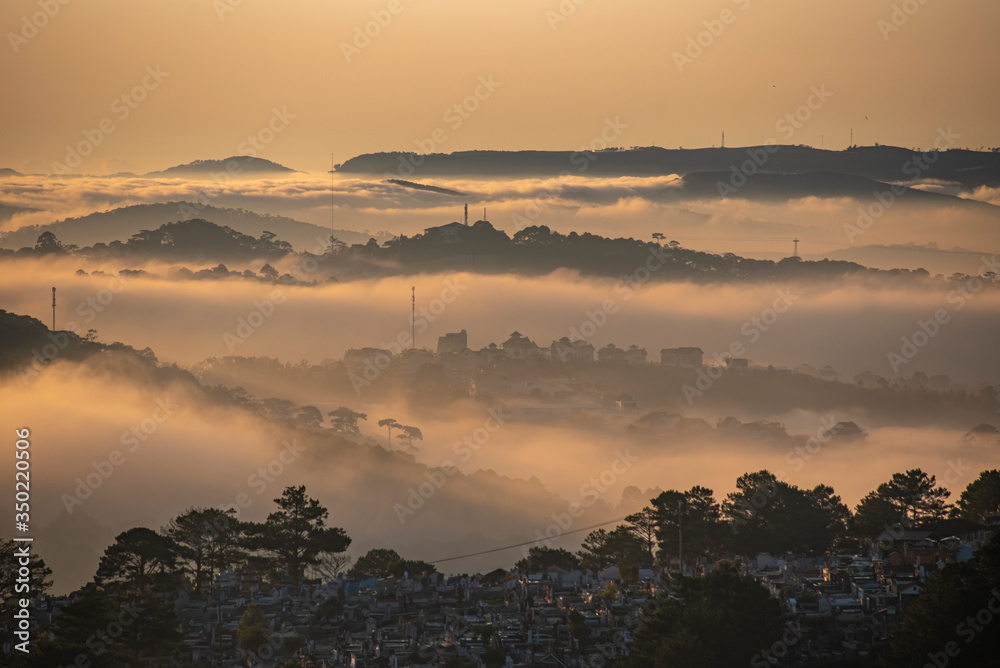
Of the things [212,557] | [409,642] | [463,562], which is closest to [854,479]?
[463,562]

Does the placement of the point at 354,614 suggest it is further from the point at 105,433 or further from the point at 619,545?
the point at 105,433

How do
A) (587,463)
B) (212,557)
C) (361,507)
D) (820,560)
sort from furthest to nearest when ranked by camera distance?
(587,463) < (361,507) < (212,557) < (820,560)

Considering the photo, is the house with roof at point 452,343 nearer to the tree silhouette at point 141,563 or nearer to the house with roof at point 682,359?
the house with roof at point 682,359

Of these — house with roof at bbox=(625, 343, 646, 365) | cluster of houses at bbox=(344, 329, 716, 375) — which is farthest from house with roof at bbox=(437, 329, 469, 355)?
house with roof at bbox=(625, 343, 646, 365)

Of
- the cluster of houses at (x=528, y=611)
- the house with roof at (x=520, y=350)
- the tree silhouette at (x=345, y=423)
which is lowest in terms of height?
the tree silhouette at (x=345, y=423)

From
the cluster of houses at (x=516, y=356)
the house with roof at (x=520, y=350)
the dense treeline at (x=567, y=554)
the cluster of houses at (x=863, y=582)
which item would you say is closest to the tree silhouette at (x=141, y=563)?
the dense treeline at (x=567, y=554)

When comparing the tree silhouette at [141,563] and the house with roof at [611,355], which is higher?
the house with roof at [611,355]

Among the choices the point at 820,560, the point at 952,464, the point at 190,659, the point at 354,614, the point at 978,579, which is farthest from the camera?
the point at 952,464

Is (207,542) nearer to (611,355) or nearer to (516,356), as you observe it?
(516,356)
